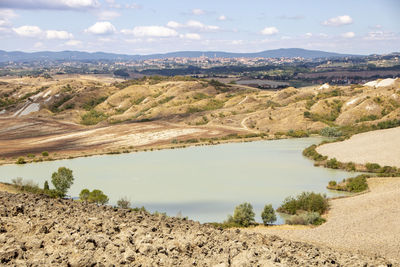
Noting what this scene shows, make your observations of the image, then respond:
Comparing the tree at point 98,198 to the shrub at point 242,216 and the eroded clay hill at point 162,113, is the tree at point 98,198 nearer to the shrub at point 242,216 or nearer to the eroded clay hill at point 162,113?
the shrub at point 242,216

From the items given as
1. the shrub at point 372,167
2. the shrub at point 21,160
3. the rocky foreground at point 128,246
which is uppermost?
the rocky foreground at point 128,246

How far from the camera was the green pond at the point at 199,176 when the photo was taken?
1690 inches

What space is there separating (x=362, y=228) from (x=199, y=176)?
24620 mm

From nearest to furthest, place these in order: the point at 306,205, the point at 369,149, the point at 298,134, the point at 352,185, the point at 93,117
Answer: the point at 306,205 → the point at 352,185 → the point at 369,149 → the point at 298,134 → the point at 93,117

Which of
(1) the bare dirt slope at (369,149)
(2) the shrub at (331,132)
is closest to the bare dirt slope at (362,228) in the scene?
(1) the bare dirt slope at (369,149)

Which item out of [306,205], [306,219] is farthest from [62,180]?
[306,219]

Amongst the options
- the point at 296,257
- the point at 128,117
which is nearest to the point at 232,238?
the point at 296,257

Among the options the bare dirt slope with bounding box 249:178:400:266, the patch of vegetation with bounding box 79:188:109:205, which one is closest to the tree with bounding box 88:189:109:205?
the patch of vegetation with bounding box 79:188:109:205

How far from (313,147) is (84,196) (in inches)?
1602

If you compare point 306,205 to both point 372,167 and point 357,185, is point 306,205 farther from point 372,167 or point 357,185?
point 372,167

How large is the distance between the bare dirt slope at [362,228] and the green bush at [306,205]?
0.86 m

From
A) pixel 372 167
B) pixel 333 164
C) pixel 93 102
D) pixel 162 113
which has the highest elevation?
pixel 372 167

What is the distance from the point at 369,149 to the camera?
6494cm

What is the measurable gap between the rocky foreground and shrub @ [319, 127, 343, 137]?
6940cm
